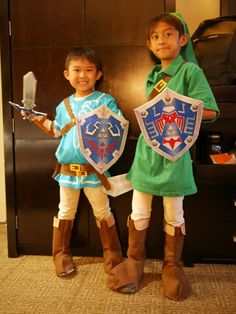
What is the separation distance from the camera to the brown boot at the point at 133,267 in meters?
1.51

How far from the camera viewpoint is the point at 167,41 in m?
1.48

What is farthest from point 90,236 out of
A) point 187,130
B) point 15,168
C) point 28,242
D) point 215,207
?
point 187,130

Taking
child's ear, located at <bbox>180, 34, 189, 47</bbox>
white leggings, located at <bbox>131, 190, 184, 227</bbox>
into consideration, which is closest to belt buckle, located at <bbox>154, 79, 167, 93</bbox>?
child's ear, located at <bbox>180, 34, 189, 47</bbox>

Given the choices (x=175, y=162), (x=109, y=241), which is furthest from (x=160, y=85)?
(x=109, y=241)

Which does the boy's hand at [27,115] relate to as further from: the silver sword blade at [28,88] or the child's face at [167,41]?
the child's face at [167,41]

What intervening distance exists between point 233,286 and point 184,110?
2.77 feet

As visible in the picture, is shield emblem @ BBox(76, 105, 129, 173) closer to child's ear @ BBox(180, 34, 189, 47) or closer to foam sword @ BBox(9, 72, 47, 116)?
foam sword @ BBox(9, 72, 47, 116)

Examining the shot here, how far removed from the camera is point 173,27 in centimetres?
147

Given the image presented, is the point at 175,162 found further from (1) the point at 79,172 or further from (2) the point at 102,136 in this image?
(1) the point at 79,172

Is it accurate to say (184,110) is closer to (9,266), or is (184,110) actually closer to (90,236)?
(90,236)

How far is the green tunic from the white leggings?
47 mm

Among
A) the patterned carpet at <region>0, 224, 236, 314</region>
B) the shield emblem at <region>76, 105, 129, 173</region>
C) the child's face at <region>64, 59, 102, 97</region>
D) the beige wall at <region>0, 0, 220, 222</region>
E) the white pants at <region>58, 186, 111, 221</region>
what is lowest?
the patterned carpet at <region>0, 224, 236, 314</region>

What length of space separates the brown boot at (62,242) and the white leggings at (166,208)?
386 millimetres

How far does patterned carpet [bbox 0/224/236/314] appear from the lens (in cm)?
138
